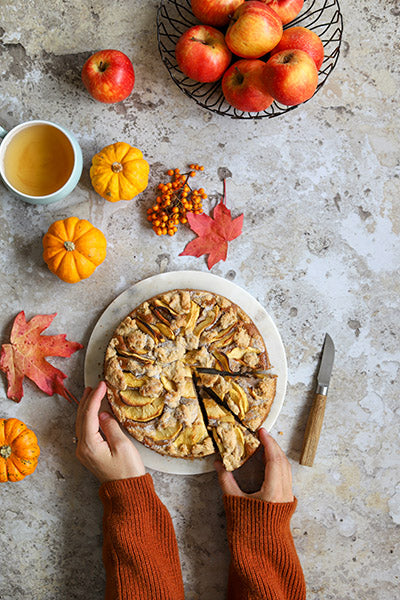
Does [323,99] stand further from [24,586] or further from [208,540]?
[24,586]

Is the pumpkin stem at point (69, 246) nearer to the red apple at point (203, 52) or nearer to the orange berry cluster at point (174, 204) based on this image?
the orange berry cluster at point (174, 204)

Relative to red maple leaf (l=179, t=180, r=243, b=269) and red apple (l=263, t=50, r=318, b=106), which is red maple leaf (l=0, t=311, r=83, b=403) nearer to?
red maple leaf (l=179, t=180, r=243, b=269)

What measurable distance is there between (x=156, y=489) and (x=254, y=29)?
223 centimetres

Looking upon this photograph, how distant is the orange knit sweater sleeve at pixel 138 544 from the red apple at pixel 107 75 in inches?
74.0

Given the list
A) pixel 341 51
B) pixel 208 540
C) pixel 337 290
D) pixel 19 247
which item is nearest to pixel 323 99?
pixel 341 51

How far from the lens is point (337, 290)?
2.61 m

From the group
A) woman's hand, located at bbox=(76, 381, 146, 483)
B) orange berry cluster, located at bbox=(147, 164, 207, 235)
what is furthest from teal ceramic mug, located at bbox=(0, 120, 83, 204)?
woman's hand, located at bbox=(76, 381, 146, 483)

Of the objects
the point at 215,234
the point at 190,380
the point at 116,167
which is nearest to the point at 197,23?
the point at 116,167

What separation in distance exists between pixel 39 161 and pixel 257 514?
6.56ft

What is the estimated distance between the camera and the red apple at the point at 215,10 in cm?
223

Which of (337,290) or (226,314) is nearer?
(226,314)

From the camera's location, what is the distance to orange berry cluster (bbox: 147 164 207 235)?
2508 millimetres

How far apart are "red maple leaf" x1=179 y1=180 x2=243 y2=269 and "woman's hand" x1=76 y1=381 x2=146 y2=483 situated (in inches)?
32.5

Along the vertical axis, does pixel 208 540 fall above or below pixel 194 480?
below
